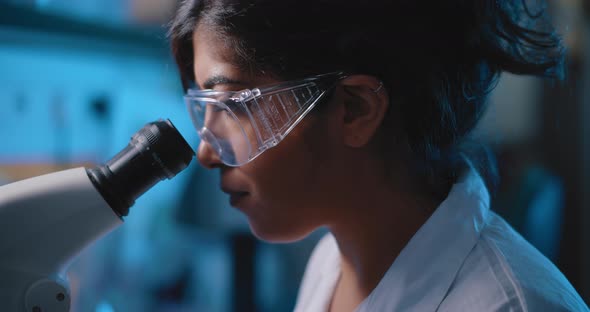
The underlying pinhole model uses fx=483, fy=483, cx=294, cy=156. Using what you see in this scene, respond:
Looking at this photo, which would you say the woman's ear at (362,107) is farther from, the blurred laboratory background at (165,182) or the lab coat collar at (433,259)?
the blurred laboratory background at (165,182)

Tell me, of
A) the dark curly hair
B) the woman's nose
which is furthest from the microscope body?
the dark curly hair

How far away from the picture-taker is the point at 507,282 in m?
0.75

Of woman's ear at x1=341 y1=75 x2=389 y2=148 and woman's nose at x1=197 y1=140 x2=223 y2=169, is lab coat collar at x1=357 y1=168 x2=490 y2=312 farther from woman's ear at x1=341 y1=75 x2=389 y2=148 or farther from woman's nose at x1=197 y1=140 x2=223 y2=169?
woman's nose at x1=197 y1=140 x2=223 y2=169

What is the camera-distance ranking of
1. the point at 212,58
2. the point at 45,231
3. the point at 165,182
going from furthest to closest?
Result: the point at 165,182 → the point at 212,58 → the point at 45,231

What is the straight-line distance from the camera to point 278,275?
2.16 meters

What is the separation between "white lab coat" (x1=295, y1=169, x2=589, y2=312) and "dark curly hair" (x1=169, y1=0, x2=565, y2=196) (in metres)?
0.11

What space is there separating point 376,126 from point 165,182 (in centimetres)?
122

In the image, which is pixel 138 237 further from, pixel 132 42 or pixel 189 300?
pixel 132 42

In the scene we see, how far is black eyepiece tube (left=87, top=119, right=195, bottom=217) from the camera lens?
2.60ft

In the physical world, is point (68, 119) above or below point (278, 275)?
above

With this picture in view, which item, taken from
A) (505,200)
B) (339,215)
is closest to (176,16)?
(339,215)

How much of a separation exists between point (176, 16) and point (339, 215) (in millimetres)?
492

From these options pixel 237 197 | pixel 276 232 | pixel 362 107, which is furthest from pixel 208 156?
pixel 362 107

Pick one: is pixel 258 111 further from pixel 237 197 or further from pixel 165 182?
pixel 165 182
